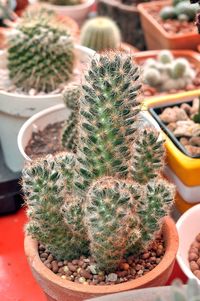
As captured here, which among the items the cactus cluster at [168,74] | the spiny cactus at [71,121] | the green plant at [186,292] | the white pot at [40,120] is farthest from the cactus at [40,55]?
the green plant at [186,292]

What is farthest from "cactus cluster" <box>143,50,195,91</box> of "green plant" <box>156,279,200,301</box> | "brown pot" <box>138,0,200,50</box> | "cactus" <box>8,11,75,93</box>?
"green plant" <box>156,279,200,301</box>

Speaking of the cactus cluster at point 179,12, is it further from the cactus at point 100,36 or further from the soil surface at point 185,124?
the soil surface at point 185,124

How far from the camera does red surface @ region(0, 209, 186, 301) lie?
1.09 metres

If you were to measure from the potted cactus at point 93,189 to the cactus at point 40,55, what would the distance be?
22.0 inches

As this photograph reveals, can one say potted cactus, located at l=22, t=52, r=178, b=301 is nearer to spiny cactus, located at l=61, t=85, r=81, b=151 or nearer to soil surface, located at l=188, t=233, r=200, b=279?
soil surface, located at l=188, t=233, r=200, b=279

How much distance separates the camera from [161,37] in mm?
1973

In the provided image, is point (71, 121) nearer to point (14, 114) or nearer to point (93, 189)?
point (14, 114)

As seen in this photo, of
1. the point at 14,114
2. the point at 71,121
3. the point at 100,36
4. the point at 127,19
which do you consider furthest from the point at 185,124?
the point at 127,19

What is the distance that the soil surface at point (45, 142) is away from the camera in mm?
1285

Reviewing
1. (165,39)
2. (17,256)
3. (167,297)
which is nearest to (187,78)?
(165,39)

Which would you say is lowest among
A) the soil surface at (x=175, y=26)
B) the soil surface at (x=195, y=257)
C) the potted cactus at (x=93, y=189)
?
the soil surface at (x=175, y=26)

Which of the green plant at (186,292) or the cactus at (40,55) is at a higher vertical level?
the green plant at (186,292)

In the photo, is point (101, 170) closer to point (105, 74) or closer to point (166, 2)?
point (105, 74)

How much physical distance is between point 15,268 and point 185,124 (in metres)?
0.47
